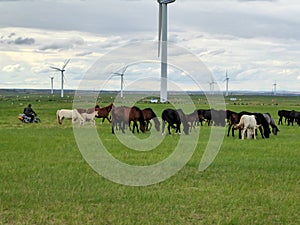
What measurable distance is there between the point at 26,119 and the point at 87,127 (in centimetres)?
578

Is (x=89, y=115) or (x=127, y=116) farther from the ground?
(x=127, y=116)

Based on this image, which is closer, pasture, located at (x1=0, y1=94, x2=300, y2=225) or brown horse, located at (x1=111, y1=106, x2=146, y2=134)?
pasture, located at (x1=0, y1=94, x2=300, y2=225)

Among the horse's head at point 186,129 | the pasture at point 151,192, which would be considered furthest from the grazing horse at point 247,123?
the pasture at point 151,192

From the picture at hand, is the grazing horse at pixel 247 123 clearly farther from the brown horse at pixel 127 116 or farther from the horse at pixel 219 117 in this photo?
the horse at pixel 219 117

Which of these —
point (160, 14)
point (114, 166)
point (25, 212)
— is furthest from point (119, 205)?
point (160, 14)

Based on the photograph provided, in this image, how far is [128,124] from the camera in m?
27.5

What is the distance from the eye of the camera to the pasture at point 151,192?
9.79 metres

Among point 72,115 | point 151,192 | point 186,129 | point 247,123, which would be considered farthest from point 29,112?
point 151,192

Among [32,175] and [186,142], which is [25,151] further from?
[186,142]

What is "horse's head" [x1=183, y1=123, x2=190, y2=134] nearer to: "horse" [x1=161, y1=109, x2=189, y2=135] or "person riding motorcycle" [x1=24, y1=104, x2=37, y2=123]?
"horse" [x1=161, y1=109, x2=189, y2=135]

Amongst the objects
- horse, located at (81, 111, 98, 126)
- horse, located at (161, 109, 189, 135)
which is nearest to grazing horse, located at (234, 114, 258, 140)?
horse, located at (161, 109, 189, 135)

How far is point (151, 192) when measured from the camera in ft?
39.2

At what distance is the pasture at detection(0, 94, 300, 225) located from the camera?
32.1 ft

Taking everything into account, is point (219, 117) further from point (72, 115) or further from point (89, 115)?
point (72, 115)
